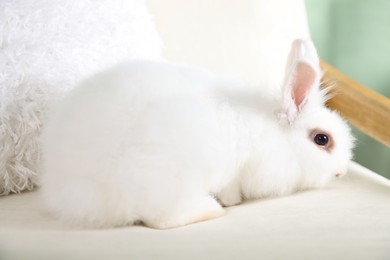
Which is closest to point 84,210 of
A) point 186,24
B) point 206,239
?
point 206,239

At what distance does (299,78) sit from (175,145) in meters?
0.23

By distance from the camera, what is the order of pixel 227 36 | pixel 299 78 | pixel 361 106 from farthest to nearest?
pixel 227 36, pixel 361 106, pixel 299 78

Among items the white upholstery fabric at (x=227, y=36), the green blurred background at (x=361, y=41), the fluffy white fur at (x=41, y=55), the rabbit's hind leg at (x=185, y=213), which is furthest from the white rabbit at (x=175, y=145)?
the green blurred background at (x=361, y=41)

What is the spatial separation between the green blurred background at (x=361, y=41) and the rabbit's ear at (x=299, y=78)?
36.5 inches

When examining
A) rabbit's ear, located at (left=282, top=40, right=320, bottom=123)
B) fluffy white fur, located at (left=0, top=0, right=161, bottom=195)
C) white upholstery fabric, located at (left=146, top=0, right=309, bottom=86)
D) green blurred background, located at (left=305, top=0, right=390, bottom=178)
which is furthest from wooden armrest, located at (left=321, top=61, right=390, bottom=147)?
green blurred background, located at (left=305, top=0, right=390, bottom=178)

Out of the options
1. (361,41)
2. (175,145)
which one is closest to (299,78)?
(175,145)

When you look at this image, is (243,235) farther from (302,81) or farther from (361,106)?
(361,106)

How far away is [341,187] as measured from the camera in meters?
1.03

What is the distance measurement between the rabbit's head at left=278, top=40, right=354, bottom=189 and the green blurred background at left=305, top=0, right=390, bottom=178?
35.6 inches

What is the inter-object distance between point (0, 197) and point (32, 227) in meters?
0.21

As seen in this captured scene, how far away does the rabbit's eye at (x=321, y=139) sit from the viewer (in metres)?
0.99

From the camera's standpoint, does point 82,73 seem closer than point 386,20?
Yes

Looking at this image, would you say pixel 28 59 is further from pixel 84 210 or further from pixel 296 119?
pixel 296 119

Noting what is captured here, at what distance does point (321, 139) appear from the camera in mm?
995
